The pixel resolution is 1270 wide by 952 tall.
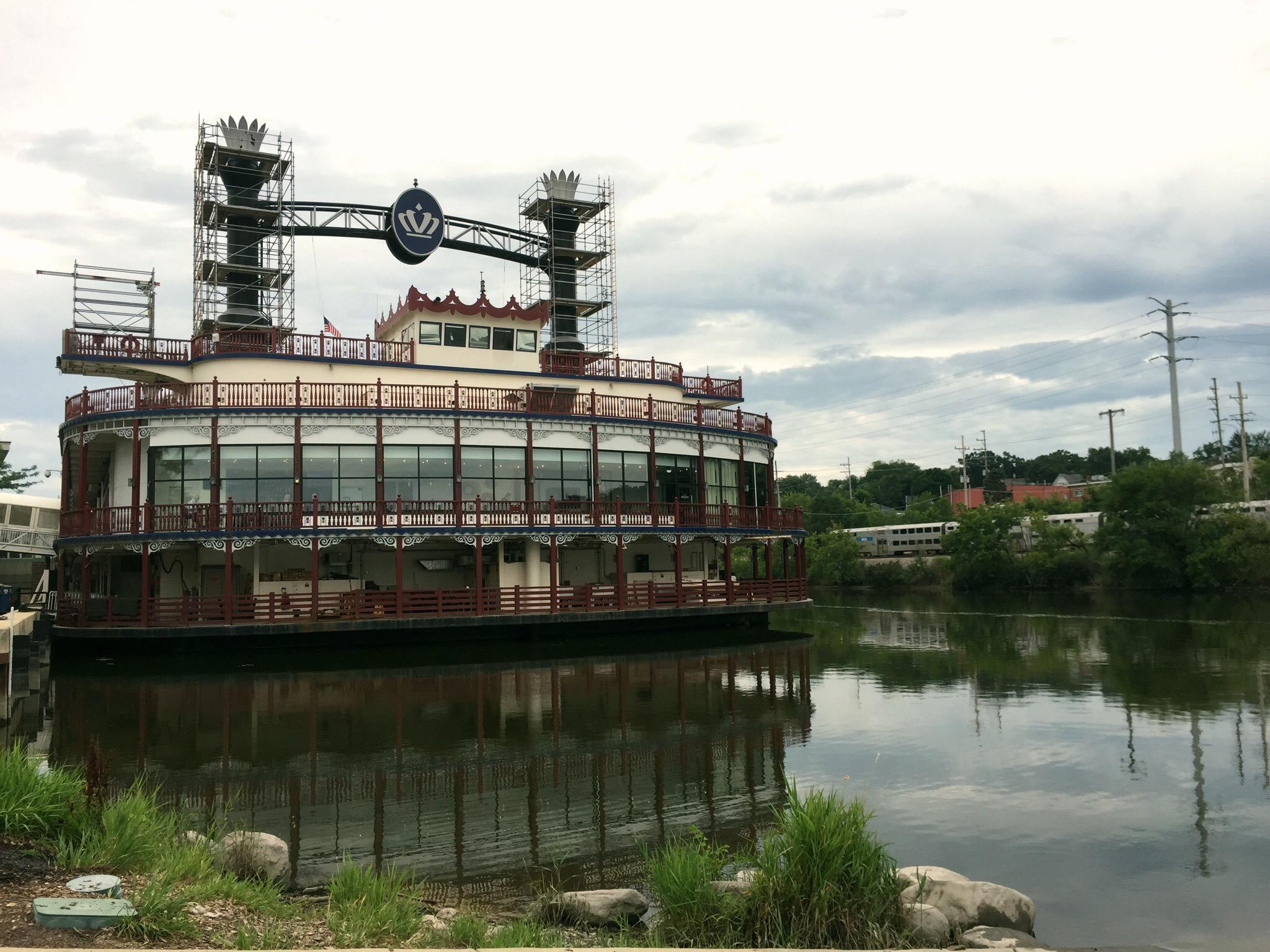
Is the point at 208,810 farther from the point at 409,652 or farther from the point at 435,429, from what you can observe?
the point at 435,429

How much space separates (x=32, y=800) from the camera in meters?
9.68

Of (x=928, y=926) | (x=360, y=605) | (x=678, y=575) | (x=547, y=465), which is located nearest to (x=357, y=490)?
(x=360, y=605)

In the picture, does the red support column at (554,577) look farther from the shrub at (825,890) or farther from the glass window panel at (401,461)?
the shrub at (825,890)

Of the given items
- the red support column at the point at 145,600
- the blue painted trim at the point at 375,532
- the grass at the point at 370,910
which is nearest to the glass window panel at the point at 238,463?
the blue painted trim at the point at 375,532

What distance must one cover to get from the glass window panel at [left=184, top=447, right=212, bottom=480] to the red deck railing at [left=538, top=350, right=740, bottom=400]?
14.7 metres

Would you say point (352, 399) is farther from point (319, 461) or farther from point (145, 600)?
point (145, 600)

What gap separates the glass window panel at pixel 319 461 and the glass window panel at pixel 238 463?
1.80 meters

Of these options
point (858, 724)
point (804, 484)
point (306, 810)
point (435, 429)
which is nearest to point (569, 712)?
point (858, 724)

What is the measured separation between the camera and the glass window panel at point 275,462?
35.3 m

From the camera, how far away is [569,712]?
21.5 metres

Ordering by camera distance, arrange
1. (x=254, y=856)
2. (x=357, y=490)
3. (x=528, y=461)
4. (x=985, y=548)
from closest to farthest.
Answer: (x=254, y=856) < (x=357, y=490) < (x=528, y=461) < (x=985, y=548)

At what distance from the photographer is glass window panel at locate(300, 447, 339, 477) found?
35719 mm

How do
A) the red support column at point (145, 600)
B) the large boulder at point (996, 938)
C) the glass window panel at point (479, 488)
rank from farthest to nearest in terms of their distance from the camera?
the glass window panel at point (479, 488)
the red support column at point (145, 600)
the large boulder at point (996, 938)

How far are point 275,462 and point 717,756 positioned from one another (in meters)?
24.1
